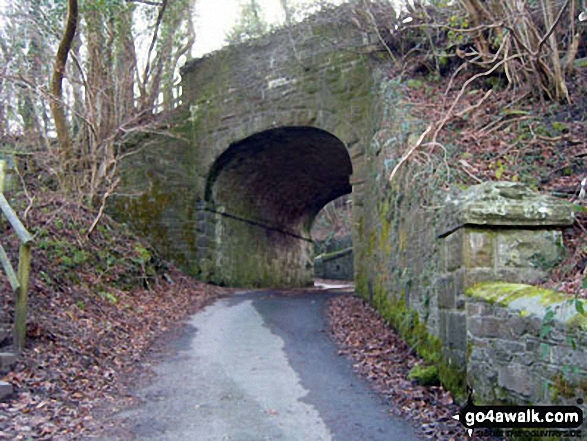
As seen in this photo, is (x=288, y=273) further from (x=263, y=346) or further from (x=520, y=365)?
(x=520, y=365)

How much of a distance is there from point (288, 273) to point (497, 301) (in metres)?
14.1

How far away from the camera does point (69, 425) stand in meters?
4.26

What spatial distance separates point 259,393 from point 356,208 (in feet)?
19.6

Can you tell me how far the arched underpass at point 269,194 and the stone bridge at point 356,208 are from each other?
5 cm

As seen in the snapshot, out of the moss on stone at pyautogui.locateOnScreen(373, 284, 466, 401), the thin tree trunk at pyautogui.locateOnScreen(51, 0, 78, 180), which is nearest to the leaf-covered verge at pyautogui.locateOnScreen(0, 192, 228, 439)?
the thin tree trunk at pyautogui.locateOnScreen(51, 0, 78, 180)

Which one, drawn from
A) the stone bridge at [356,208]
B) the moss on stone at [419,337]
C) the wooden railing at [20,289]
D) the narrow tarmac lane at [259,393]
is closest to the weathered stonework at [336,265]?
the stone bridge at [356,208]

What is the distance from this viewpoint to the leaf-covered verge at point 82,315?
4.50m

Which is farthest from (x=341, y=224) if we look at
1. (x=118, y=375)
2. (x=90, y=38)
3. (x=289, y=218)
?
(x=118, y=375)

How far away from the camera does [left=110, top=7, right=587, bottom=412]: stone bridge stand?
4281mm

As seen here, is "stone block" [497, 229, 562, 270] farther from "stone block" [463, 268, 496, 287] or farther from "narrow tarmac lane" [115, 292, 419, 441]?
"narrow tarmac lane" [115, 292, 419, 441]

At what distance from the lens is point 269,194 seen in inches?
630

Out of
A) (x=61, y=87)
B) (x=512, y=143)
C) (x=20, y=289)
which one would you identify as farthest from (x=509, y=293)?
(x=61, y=87)

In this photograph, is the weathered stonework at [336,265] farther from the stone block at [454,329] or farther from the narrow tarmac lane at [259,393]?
the stone block at [454,329]

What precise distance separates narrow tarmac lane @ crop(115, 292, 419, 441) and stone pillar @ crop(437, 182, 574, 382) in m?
1.15
